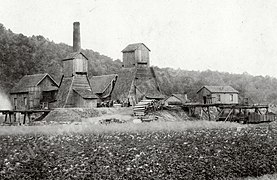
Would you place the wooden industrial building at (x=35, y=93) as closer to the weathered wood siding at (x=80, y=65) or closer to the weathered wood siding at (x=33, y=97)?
the weathered wood siding at (x=33, y=97)

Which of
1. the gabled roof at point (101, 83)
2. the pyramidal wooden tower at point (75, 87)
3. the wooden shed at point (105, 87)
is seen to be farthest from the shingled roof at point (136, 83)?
the pyramidal wooden tower at point (75, 87)

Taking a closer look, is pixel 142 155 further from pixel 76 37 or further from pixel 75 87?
pixel 76 37

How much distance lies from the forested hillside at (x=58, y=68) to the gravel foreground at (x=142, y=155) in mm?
66415

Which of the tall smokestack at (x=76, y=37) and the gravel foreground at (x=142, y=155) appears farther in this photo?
the tall smokestack at (x=76, y=37)

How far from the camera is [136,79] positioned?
187 feet

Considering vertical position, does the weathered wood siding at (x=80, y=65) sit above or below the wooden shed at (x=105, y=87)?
above

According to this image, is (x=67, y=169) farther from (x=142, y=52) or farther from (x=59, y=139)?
(x=142, y=52)

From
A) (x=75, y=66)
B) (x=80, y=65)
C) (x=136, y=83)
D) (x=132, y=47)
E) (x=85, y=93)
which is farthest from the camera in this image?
(x=132, y=47)

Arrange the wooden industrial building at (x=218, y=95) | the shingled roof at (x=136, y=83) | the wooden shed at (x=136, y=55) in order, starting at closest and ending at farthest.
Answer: the shingled roof at (x=136, y=83) < the wooden shed at (x=136, y=55) < the wooden industrial building at (x=218, y=95)

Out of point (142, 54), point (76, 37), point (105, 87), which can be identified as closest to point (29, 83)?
point (76, 37)

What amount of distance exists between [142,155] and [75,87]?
136 ft

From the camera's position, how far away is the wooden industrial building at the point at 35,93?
201 feet

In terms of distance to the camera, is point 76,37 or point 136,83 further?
point 76,37

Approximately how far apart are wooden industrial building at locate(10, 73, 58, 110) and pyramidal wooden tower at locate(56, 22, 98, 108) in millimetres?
8296
